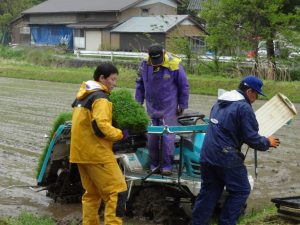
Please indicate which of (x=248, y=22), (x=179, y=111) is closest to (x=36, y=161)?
(x=179, y=111)

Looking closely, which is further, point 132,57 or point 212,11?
point 132,57

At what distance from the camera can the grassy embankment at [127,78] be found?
781 inches

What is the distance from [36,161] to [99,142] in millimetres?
4589

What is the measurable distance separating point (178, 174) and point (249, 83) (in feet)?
4.47

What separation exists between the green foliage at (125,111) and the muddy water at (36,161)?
1376mm

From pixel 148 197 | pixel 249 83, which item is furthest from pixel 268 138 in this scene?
pixel 148 197

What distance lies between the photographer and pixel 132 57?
28.9 metres

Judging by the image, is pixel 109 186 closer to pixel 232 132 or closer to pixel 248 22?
pixel 232 132

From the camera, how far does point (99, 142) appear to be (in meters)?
5.05

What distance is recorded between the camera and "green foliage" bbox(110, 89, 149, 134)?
19.8 feet

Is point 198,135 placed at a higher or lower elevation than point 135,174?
higher

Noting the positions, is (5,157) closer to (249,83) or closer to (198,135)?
(198,135)

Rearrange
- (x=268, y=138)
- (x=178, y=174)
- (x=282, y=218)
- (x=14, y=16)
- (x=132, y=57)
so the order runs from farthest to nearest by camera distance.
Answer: (x=14, y=16)
(x=132, y=57)
(x=178, y=174)
(x=282, y=218)
(x=268, y=138)

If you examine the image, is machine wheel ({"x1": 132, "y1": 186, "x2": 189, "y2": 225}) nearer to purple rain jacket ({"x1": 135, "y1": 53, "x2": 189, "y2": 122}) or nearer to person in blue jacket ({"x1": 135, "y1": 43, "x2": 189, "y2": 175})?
person in blue jacket ({"x1": 135, "y1": 43, "x2": 189, "y2": 175})
